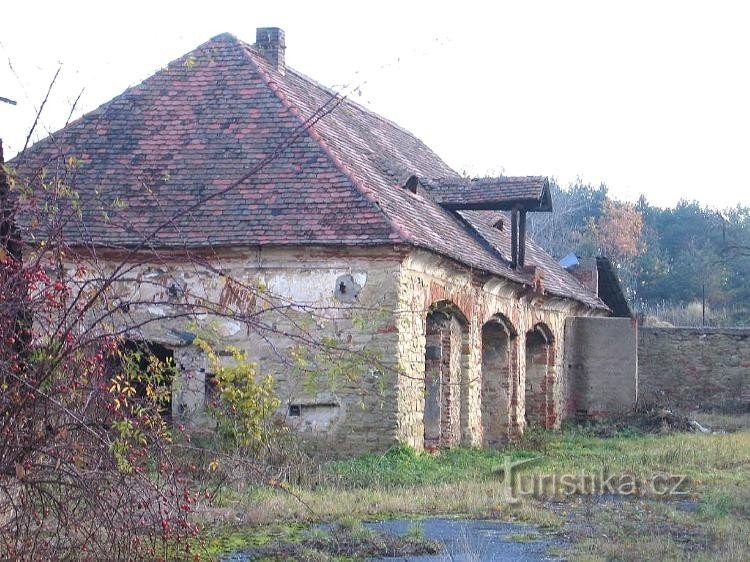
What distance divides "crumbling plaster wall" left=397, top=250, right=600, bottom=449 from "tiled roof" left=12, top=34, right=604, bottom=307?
379 millimetres

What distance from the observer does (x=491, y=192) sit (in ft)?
53.9

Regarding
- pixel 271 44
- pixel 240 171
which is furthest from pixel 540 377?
pixel 240 171

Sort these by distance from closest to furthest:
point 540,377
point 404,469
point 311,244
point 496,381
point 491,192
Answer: point 404,469, point 311,244, point 491,192, point 496,381, point 540,377

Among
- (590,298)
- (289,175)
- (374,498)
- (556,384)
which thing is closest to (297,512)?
(374,498)

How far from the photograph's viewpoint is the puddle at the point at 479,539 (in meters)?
7.91

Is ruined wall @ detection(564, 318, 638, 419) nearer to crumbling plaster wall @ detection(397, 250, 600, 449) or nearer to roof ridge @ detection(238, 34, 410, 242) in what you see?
crumbling plaster wall @ detection(397, 250, 600, 449)

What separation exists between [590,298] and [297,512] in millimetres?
15047

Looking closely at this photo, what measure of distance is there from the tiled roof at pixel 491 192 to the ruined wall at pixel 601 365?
4836 mm

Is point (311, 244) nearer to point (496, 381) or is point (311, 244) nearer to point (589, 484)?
point (589, 484)

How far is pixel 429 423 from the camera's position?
15047 millimetres

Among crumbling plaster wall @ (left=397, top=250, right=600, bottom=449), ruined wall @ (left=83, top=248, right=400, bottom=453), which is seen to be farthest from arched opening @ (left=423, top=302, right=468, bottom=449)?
ruined wall @ (left=83, top=248, right=400, bottom=453)

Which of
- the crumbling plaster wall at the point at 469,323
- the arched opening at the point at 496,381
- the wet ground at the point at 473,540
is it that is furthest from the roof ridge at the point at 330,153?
the arched opening at the point at 496,381

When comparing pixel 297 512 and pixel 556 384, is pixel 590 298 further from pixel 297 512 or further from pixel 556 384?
pixel 297 512

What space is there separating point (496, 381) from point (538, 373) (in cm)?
296
